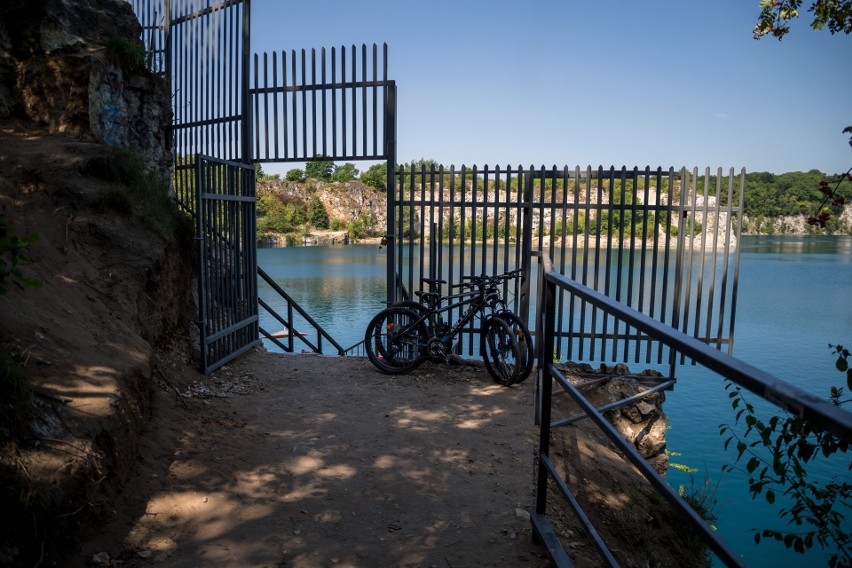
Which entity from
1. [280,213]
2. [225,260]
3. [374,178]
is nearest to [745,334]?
[225,260]

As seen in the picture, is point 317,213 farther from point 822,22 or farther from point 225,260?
point 822,22

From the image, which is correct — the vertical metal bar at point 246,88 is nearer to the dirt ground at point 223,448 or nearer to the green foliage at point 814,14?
the dirt ground at point 223,448

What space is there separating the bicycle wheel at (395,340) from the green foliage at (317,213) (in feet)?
270

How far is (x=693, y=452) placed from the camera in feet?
45.9

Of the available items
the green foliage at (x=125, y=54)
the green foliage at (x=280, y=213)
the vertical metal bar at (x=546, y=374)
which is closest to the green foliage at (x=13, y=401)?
the vertical metal bar at (x=546, y=374)

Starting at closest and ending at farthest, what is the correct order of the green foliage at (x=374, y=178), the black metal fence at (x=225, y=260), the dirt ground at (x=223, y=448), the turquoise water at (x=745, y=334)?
the dirt ground at (x=223, y=448) → the black metal fence at (x=225, y=260) → the turquoise water at (x=745, y=334) → the green foliage at (x=374, y=178)

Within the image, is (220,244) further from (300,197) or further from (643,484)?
(300,197)

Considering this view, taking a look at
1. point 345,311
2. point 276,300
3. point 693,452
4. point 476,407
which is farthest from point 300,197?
point 476,407

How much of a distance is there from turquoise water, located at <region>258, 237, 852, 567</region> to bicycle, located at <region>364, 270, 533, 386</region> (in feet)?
12.7

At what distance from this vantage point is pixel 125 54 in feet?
23.9

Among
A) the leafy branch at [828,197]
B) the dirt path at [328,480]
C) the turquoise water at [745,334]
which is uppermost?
the leafy branch at [828,197]

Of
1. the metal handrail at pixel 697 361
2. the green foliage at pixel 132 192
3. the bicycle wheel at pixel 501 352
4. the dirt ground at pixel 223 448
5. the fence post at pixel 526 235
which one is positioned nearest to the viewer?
the metal handrail at pixel 697 361

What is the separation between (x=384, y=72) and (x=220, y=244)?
2.90m

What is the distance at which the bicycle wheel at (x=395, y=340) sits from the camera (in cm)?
663
